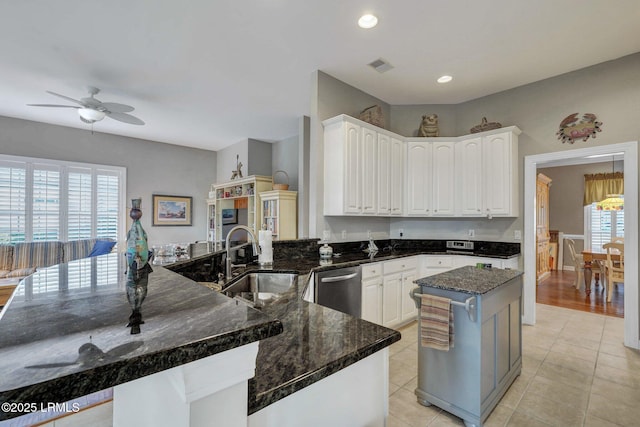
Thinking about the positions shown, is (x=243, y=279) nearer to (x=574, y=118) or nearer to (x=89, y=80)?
(x=89, y=80)

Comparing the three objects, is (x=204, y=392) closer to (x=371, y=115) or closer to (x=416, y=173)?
(x=371, y=115)

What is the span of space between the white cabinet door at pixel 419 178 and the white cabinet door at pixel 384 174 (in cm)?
41

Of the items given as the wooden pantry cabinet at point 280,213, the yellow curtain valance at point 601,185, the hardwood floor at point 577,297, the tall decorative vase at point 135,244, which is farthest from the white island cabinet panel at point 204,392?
the yellow curtain valance at point 601,185

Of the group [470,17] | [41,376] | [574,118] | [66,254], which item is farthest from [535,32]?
[66,254]

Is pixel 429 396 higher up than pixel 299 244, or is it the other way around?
pixel 299 244

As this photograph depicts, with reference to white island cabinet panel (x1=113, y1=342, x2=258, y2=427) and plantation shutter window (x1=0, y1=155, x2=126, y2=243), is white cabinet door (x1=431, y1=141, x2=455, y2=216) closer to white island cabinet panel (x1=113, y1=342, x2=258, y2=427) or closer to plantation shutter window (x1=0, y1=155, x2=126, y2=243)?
white island cabinet panel (x1=113, y1=342, x2=258, y2=427)

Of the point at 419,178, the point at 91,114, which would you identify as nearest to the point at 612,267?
the point at 419,178

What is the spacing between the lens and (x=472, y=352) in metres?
1.90

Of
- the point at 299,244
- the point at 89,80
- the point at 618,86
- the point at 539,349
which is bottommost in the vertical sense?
the point at 539,349

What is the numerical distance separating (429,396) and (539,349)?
1.69 meters

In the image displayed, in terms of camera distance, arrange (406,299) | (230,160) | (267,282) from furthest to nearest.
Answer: (230,160)
(406,299)
(267,282)

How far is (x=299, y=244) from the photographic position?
339 cm

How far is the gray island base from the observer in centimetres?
189

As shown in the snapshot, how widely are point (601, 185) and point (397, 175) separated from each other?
5.96 m
